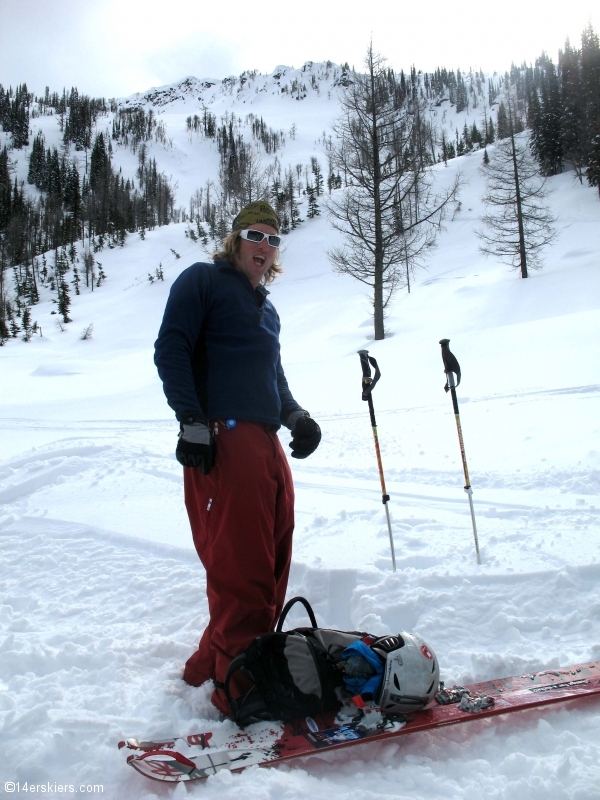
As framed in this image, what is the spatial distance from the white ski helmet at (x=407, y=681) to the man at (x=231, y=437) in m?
0.58

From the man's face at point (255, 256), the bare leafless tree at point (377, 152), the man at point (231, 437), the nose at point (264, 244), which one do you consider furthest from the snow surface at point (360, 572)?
the bare leafless tree at point (377, 152)

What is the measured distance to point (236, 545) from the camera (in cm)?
219

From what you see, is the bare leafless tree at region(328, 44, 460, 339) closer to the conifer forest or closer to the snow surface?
the conifer forest

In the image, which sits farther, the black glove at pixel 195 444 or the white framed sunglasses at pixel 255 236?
the white framed sunglasses at pixel 255 236

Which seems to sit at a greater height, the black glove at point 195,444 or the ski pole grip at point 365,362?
the ski pole grip at point 365,362

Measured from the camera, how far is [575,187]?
38812 mm

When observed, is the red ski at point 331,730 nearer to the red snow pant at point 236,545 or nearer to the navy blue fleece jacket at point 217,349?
the red snow pant at point 236,545

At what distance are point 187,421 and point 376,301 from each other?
47.3 feet

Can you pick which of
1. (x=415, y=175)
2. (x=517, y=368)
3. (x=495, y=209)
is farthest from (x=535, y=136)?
(x=517, y=368)

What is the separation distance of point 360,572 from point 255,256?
2.02 m

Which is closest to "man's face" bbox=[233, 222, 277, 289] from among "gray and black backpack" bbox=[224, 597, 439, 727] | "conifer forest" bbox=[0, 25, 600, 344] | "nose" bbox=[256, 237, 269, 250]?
"nose" bbox=[256, 237, 269, 250]

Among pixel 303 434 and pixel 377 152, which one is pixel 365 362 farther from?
pixel 377 152

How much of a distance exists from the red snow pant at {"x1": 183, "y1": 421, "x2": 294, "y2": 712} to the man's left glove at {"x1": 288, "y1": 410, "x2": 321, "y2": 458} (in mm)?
337

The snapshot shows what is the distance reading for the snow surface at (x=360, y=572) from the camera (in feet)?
5.82
